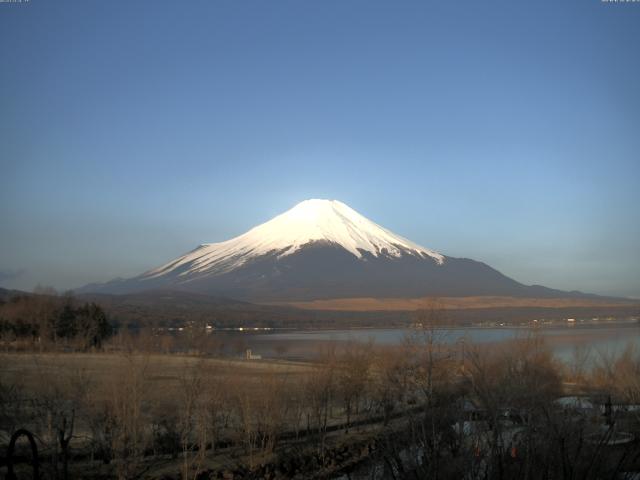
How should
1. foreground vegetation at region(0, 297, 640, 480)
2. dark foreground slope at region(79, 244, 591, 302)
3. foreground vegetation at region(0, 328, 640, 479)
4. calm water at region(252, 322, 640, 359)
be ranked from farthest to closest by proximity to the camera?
1. dark foreground slope at region(79, 244, 591, 302)
2. calm water at region(252, 322, 640, 359)
3. foreground vegetation at region(0, 328, 640, 479)
4. foreground vegetation at region(0, 297, 640, 480)

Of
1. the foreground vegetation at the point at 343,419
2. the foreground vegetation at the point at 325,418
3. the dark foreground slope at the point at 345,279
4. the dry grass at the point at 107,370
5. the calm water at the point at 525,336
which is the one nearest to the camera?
the foreground vegetation at the point at 343,419

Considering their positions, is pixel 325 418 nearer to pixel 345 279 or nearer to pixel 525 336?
pixel 525 336

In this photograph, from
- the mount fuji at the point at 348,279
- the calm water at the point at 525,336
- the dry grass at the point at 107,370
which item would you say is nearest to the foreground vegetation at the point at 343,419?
the dry grass at the point at 107,370

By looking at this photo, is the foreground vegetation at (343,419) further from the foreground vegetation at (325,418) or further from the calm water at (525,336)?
the calm water at (525,336)

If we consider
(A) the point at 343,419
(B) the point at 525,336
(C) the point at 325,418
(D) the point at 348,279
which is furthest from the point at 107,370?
(D) the point at 348,279

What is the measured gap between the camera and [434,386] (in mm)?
20484

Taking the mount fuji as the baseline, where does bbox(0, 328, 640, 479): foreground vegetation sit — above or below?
below

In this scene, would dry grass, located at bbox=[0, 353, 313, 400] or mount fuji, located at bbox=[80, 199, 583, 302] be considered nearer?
dry grass, located at bbox=[0, 353, 313, 400]

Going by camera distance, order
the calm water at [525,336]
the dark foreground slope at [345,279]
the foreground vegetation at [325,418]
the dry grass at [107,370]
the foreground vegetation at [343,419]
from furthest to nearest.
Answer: the dark foreground slope at [345,279], the calm water at [525,336], the dry grass at [107,370], the foreground vegetation at [325,418], the foreground vegetation at [343,419]

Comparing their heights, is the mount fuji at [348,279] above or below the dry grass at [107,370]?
above

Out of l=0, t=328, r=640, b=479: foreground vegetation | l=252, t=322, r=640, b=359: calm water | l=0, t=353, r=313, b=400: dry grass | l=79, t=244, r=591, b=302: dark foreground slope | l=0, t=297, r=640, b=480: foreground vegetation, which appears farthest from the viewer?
l=79, t=244, r=591, b=302: dark foreground slope

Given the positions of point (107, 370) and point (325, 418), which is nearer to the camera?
point (325, 418)

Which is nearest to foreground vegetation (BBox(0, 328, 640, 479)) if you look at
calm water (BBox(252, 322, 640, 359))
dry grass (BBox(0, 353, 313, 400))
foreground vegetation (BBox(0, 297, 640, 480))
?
foreground vegetation (BBox(0, 297, 640, 480))

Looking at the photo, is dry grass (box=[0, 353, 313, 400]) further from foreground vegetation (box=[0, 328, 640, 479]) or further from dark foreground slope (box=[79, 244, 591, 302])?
dark foreground slope (box=[79, 244, 591, 302])
